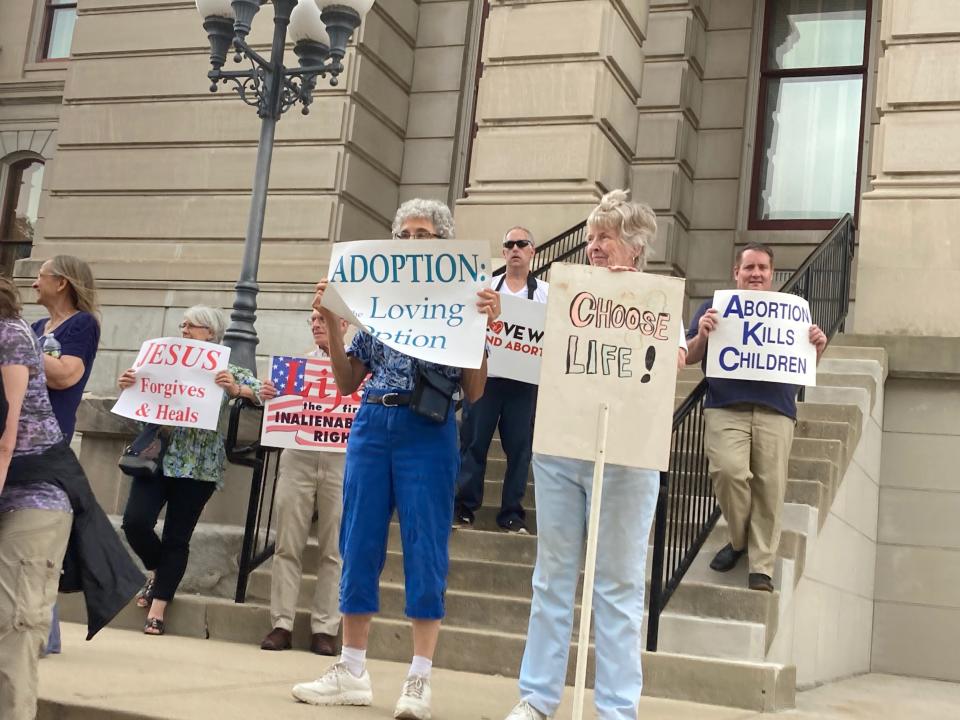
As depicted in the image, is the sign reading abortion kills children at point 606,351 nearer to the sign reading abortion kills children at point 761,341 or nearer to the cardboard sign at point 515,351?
the sign reading abortion kills children at point 761,341

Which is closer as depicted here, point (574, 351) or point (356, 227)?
point (574, 351)

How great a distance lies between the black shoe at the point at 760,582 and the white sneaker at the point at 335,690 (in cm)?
275

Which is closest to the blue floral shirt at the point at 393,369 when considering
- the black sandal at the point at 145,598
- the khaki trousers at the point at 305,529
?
the khaki trousers at the point at 305,529

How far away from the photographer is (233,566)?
29.2 ft

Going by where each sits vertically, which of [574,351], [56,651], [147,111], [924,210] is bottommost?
[56,651]

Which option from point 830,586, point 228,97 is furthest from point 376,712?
point 228,97

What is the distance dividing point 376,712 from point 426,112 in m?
12.8

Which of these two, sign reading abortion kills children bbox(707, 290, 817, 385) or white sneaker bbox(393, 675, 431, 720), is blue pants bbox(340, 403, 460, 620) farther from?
sign reading abortion kills children bbox(707, 290, 817, 385)

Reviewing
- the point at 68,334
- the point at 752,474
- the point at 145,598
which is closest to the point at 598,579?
the point at 68,334

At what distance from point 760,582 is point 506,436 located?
2.12m

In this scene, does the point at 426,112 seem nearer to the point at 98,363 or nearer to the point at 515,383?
the point at 98,363

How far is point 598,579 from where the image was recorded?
5016 mm

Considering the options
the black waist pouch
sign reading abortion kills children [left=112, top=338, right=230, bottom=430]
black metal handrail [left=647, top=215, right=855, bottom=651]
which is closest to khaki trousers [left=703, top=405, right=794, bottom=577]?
black metal handrail [left=647, top=215, right=855, bottom=651]

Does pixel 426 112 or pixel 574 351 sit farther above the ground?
pixel 426 112
